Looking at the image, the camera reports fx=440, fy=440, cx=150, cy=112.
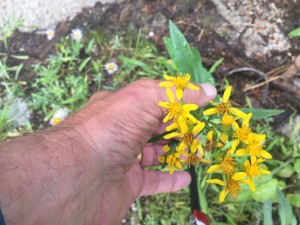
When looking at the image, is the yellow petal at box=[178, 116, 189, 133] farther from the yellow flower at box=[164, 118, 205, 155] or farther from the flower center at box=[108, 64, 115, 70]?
the flower center at box=[108, 64, 115, 70]

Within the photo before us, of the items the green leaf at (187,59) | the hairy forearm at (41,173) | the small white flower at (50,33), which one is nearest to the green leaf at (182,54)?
the green leaf at (187,59)

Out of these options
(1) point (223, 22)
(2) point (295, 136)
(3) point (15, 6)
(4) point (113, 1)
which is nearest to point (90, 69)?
(4) point (113, 1)

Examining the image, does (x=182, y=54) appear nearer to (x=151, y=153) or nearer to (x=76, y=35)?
(x=151, y=153)

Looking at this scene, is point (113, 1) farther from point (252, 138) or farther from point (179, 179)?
point (252, 138)

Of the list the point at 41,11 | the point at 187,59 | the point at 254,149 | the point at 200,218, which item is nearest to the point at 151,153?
the point at 200,218

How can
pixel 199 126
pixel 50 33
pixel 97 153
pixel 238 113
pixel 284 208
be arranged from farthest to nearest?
1. pixel 50 33
2. pixel 284 208
3. pixel 97 153
4. pixel 238 113
5. pixel 199 126

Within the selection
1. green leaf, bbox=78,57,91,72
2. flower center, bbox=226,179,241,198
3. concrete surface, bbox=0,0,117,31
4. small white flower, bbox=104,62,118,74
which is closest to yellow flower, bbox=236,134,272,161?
flower center, bbox=226,179,241,198

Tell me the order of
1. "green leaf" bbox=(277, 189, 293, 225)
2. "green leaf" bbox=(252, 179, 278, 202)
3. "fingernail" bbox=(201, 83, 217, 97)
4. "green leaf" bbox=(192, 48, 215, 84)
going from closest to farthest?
"fingernail" bbox=(201, 83, 217, 97) → "green leaf" bbox=(192, 48, 215, 84) → "green leaf" bbox=(277, 189, 293, 225) → "green leaf" bbox=(252, 179, 278, 202)

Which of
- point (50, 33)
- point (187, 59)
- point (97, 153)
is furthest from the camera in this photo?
point (50, 33)
